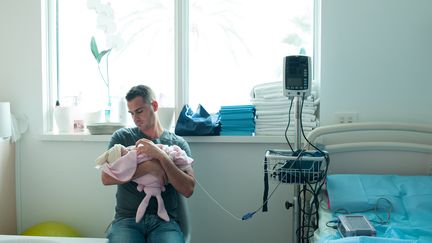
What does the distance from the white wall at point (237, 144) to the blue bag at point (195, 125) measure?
11 centimetres

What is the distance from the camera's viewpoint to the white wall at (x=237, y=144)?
6.97 feet

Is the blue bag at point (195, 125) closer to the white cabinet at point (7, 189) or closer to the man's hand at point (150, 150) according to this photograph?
the man's hand at point (150, 150)

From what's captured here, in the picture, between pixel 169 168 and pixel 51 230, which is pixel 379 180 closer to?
pixel 169 168

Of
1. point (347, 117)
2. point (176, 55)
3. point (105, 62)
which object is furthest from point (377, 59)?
point (105, 62)

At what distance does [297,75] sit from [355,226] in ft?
2.47

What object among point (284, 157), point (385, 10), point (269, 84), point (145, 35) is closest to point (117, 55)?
point (145, 35)

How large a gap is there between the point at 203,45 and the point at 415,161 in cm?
148

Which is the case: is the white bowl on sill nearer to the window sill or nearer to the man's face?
the window sill

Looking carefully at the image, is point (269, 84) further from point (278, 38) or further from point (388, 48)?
point (388, 48)

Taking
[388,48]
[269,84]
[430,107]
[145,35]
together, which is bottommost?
[430,107]

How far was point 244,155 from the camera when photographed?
237 cm

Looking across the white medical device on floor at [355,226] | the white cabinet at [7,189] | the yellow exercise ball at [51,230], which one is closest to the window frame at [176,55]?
the white cabinet at [7,189]

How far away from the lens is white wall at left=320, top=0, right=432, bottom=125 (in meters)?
2.11

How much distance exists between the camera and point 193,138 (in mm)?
2377
